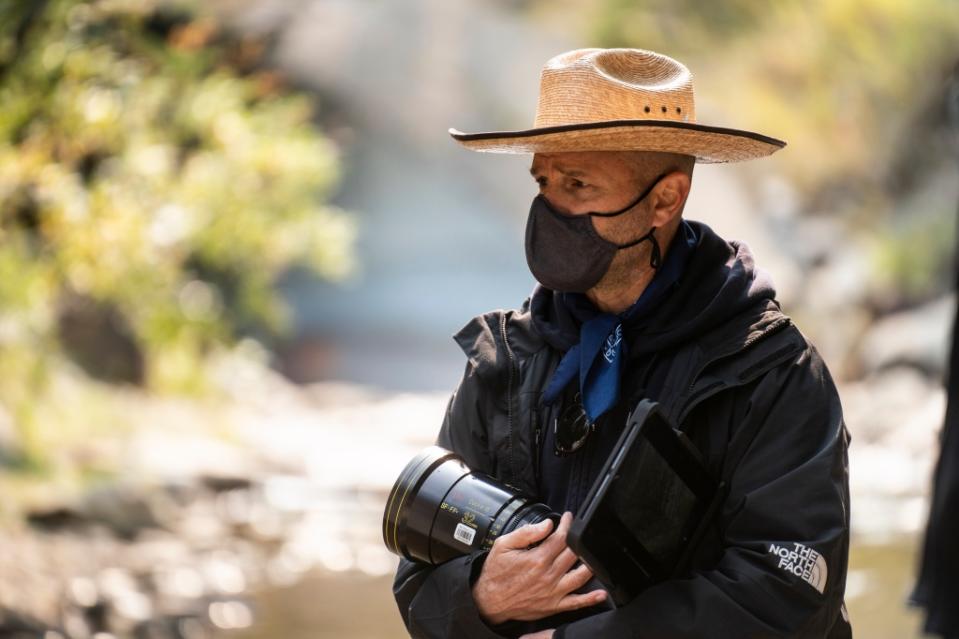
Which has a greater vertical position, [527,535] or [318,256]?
[318,256]

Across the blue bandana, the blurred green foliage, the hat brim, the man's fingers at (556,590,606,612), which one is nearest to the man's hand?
the man's fingers at (556,590,606,612)

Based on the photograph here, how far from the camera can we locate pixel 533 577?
6.26ft

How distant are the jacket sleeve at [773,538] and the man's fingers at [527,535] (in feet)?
0.42

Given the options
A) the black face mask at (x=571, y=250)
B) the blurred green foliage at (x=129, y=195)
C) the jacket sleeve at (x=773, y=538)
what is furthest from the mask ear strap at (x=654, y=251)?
the blurred green foliage at (x=129, y=195)

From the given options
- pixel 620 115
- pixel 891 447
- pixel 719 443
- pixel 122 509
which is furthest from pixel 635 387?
pixel 891 447

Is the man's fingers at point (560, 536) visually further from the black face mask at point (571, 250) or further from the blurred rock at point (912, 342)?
the blurred rock at point (912, 342)

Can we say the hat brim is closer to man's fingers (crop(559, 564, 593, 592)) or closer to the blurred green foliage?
man's fingers (crop(559, 564, 593, 592))

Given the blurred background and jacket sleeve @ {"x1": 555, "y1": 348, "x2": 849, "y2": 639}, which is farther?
the blurred background

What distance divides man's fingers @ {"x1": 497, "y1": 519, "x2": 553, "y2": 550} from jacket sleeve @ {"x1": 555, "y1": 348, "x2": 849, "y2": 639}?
128 millimetres

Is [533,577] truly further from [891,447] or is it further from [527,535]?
[891,447]

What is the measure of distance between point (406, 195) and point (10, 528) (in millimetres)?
12151

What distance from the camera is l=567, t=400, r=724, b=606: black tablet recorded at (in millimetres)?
1788

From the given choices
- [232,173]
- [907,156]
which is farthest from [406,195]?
[232,173]

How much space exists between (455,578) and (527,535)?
0.15m
